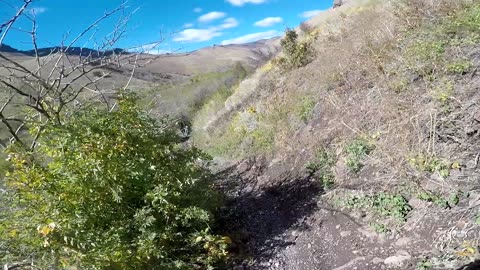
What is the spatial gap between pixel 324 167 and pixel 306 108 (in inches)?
97.1

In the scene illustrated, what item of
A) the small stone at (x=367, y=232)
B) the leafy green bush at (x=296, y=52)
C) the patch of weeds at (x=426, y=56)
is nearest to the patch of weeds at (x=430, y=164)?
the small stone at (x=367, y=232)

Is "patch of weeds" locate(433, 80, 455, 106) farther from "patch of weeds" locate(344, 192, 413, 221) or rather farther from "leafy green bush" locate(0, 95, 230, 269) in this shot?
"leafy green bush" locate(0, 95, 230, 269)

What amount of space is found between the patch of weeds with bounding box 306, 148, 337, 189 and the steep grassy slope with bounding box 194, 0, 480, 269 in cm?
2

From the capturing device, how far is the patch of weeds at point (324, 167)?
5.83 metres

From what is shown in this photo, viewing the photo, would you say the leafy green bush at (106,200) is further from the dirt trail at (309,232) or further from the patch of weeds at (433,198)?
the patch of weeds at (433,198)

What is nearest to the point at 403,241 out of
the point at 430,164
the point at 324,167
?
the point at 430,164

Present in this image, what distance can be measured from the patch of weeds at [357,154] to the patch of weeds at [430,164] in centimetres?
98

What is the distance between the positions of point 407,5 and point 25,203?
6981 mm

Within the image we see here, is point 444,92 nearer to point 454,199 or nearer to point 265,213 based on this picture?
point 454,199

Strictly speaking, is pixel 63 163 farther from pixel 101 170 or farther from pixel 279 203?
pixel 279 203

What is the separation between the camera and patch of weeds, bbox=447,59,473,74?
Answer: 4793mm

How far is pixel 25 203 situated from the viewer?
A: 11.2 feet

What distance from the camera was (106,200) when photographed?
156 inches

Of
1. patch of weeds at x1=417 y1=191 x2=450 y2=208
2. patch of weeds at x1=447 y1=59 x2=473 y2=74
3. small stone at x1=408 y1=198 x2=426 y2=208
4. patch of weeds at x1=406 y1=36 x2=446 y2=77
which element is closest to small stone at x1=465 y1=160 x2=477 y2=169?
patch of weeds at x1=417 y1=191 x2=450 y2=208
